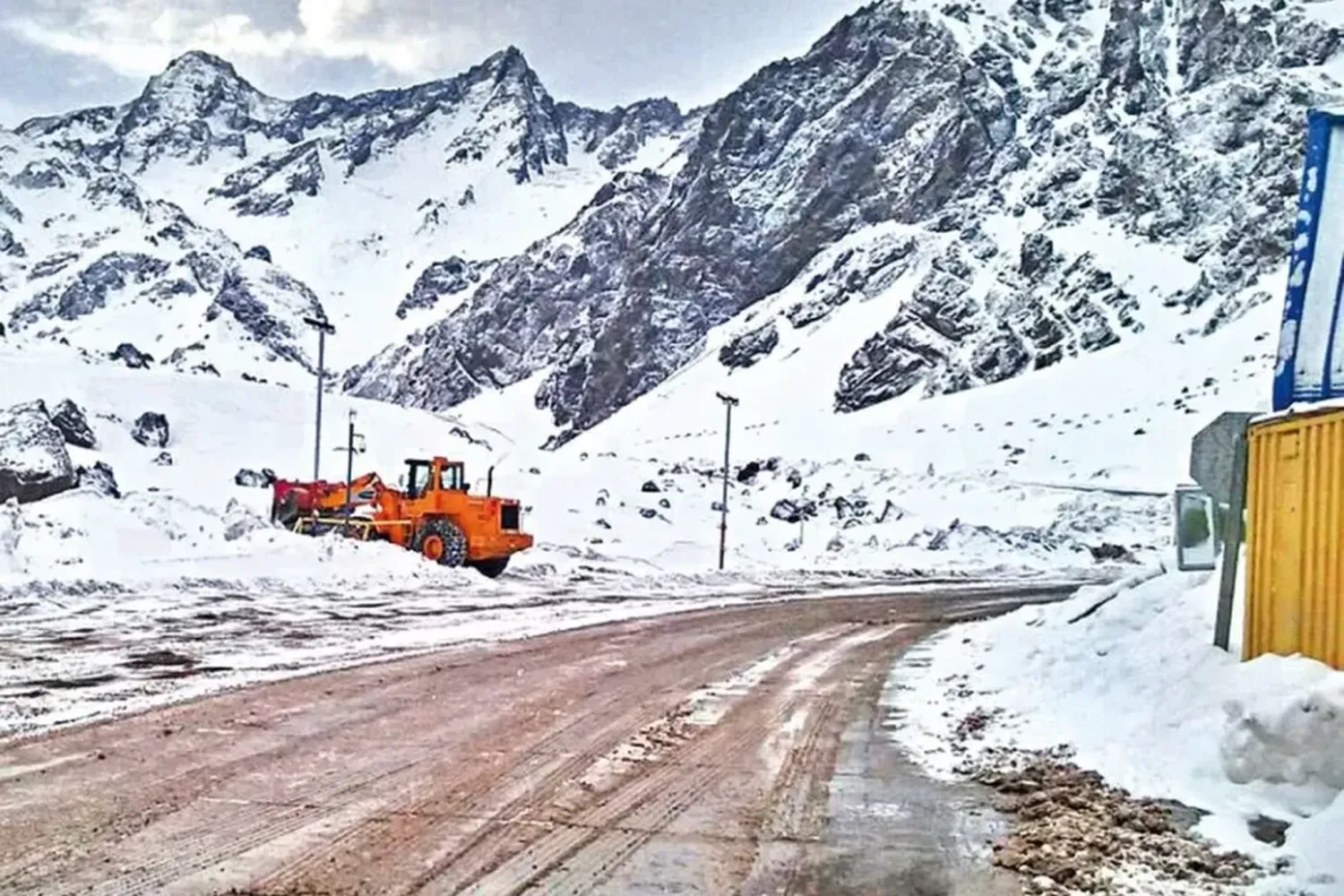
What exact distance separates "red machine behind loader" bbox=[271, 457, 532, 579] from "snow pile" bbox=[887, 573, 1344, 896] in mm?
13172

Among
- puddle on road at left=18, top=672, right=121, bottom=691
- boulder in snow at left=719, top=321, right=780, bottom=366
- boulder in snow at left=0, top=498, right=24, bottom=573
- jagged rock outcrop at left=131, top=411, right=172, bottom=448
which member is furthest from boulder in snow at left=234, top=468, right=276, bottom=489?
boulder in snow at left=719, top=321, right=780, bottom=366

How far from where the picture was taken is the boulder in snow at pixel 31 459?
36.4 metres

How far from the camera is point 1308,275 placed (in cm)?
834

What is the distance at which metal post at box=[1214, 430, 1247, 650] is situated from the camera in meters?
8.74

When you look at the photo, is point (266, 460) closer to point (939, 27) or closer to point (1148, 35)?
point (1148, 35)

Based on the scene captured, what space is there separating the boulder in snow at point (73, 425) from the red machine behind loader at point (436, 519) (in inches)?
1383

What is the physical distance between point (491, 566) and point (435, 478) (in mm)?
2117

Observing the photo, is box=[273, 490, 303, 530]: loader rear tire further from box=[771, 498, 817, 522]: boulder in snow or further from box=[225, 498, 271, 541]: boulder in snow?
box=[771, 498, 817, 522]: boulder in snow

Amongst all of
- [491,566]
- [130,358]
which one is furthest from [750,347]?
[491,566]

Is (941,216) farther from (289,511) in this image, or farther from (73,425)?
(289,511)

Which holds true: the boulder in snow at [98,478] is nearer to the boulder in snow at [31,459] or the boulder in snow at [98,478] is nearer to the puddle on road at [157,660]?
the boulder in snow at [31,459]

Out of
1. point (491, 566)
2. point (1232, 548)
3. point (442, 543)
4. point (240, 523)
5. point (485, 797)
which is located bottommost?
point (491, 566)

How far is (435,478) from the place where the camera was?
1024 inches

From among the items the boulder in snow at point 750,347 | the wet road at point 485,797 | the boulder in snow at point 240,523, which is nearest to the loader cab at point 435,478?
the boulder in snow at point 240,523
